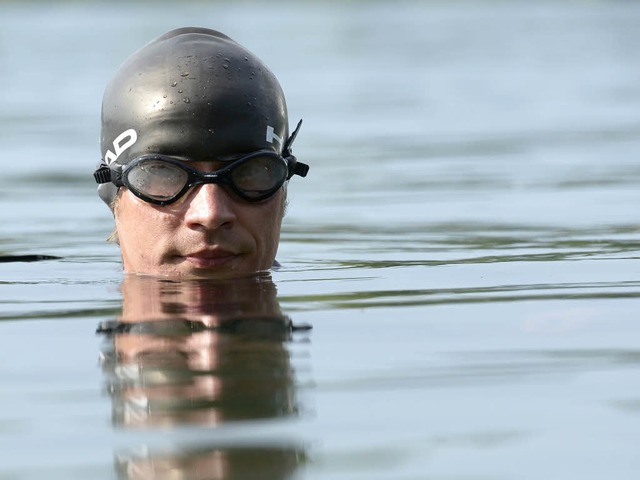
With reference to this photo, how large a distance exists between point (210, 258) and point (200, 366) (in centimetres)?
197

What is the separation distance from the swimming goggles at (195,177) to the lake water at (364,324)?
39 cm

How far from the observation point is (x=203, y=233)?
6.35 meters

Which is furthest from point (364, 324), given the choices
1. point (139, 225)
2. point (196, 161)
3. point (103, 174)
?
point (103, 174)

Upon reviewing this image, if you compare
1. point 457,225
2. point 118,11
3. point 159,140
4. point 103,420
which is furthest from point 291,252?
point 118,11

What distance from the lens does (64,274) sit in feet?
24.6

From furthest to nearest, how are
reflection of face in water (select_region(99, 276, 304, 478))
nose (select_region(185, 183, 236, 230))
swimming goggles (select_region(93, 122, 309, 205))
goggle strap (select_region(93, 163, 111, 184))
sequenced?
goggle strap (select_region(93, 163, 111, 184)) < swimming goggles (select_region(93, 122, 309, 205)) < nose (select_region(185, 183, 236, 230)) < reflection of face in water (select_region(99, 276, 304, 478))

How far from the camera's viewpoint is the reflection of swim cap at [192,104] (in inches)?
259

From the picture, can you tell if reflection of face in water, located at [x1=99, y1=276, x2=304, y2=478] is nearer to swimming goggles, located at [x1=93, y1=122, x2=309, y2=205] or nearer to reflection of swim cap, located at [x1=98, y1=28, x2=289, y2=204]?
swimming goggles, located at [x1=93, y1=122, x2=309, y2=205]

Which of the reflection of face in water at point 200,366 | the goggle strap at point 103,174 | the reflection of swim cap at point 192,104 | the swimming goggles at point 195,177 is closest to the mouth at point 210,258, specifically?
the reflection of face in water at point 200,366

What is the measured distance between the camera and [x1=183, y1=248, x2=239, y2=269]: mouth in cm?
649

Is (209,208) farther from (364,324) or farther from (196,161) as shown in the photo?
(364,324)

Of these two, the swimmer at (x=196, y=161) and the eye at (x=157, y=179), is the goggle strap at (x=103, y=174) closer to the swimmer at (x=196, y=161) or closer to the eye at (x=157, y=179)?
the swimmer at (x=196, y=161)

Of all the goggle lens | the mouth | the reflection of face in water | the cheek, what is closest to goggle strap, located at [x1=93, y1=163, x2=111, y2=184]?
the cheek

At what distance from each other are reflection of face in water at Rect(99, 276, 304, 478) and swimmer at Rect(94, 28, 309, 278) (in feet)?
0.75
